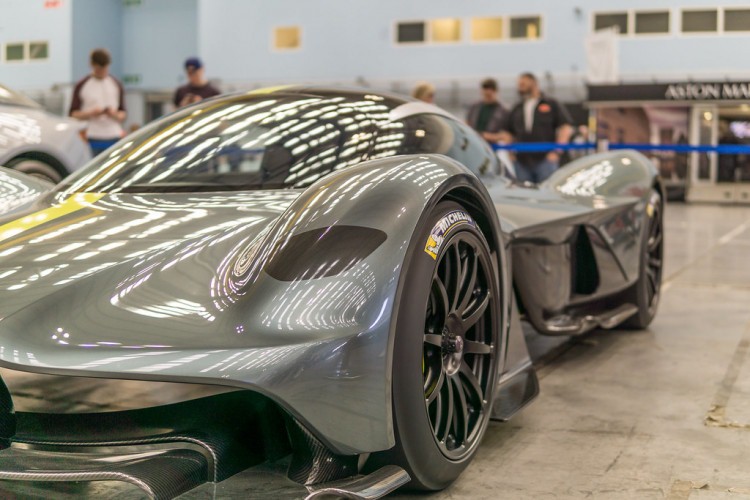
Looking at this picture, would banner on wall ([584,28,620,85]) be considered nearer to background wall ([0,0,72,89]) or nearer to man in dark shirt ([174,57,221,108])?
man in dark shirt ([174,57,221,108])

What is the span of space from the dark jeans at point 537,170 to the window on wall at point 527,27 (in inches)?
543

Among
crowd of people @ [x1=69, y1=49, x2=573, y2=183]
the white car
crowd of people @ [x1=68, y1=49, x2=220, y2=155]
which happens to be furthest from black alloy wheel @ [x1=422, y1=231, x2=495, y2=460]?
crowd of people @ [x1=68, y1=49, x2=220, y2=155]

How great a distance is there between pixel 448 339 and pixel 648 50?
2030cm

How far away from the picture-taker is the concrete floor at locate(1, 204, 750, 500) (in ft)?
8.04

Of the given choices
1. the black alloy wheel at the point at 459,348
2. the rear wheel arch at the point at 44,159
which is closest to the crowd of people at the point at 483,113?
the rear wheel arch at the point at 44,159

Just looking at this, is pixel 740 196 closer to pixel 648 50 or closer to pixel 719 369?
pixel 648 50

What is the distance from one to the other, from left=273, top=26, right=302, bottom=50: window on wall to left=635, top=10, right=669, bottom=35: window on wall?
795 centimetres

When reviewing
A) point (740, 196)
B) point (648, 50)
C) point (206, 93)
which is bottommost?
point (740, 196)

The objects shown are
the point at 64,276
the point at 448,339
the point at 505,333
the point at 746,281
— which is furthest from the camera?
the point at 746,281

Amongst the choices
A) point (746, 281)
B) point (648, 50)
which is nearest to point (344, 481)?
point (746, 281)

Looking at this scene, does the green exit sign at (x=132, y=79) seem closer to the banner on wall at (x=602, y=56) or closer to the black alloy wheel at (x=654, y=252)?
the banner on wall at (x=602, y=56)

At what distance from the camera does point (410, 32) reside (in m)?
23.3

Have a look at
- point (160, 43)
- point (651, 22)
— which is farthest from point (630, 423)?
point (160, 43)

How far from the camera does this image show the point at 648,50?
21391mm
